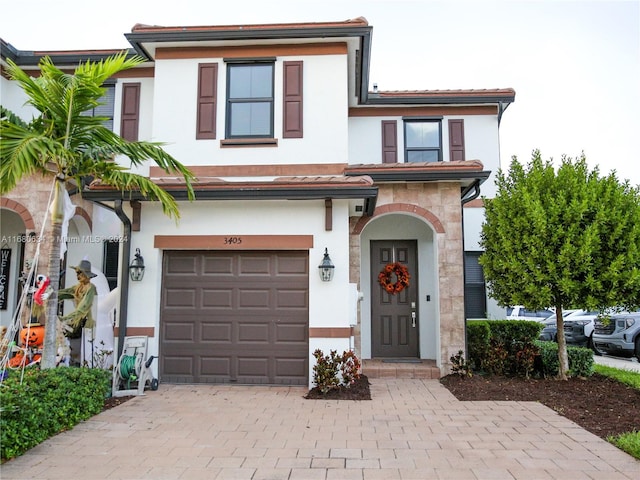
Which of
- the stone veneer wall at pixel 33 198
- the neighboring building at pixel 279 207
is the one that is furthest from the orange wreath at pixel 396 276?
the stone veneer wall at pixel 33 198

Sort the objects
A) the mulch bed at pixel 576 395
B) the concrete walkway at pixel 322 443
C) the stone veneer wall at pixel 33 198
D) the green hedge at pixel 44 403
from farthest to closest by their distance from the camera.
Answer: the stone veneer wall at pixel 33 198 → the mulch bed at pixel 576 395 → the green hedge at pixel 44 403 → the concrete walkway at pixel 322 443

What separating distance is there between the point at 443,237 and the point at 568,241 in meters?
2.35

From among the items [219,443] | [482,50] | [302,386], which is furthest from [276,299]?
[482,50]

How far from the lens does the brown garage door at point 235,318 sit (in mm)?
8461

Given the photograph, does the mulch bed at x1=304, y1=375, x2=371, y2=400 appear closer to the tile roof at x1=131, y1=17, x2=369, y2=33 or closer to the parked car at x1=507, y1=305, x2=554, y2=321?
the tile roof at x1=131, y1=17, x2=369, y2=33

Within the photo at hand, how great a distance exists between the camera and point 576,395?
778cm

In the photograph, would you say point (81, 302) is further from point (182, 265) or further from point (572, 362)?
point (572, 362)

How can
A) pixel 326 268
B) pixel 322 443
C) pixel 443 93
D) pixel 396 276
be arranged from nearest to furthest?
1. pixel 322 443
2. pixel 326 268
3. pixel 396 276
4. pixel 443 93

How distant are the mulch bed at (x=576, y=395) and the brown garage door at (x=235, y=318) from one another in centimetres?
300

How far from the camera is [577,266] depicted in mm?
8148

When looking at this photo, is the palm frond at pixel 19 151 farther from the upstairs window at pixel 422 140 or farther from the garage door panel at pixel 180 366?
the upstairs window at pixel 422 140

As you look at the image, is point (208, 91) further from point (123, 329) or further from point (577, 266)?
point (577, 266)

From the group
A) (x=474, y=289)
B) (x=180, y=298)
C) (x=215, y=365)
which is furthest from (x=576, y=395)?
(x=180, y=298)

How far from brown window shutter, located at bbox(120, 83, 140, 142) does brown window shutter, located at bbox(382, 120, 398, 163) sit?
6.10m
